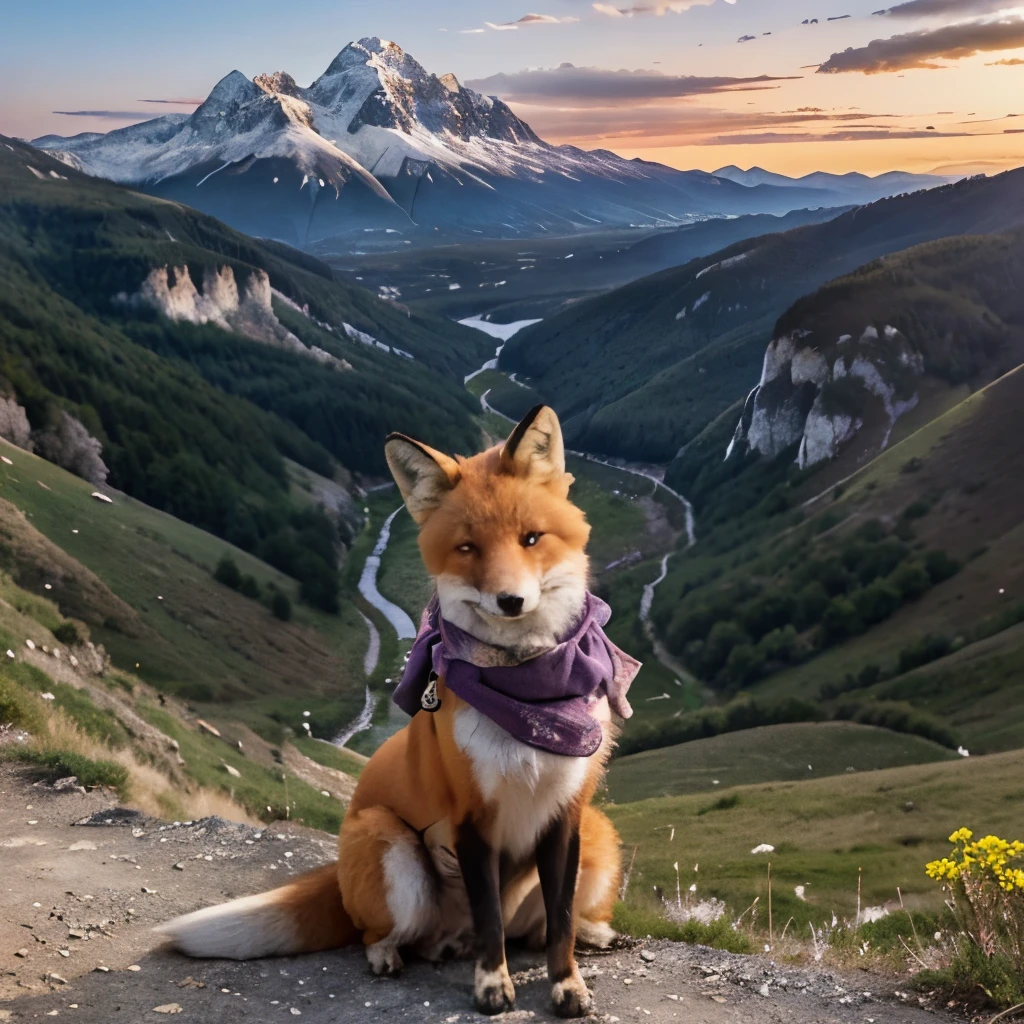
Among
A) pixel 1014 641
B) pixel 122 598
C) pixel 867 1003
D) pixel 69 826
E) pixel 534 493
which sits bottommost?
pixel 1014 641

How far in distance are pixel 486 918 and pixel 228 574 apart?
9485cm

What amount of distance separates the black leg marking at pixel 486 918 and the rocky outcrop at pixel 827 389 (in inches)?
6411

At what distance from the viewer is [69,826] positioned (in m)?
13.6

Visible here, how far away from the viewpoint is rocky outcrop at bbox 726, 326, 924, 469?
550ft

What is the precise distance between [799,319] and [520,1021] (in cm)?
18978

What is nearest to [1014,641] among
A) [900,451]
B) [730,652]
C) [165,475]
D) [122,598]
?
[730,652]

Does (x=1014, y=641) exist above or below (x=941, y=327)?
below

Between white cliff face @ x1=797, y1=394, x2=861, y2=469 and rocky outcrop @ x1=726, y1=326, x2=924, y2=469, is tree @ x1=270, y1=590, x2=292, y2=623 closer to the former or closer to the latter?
white cliff face @ x1=797, y1=394, x2=861, y2=469

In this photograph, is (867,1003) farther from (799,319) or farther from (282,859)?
(799,319)

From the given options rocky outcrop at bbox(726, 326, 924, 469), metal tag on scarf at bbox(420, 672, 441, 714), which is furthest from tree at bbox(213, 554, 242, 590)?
rocky outcrop at bbox(726, 326, 924, 469)

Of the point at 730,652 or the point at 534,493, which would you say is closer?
the point at 534,493

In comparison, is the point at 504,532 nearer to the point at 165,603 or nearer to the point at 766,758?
the point at 766,758

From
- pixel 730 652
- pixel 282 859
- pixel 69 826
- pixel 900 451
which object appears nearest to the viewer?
pixel 282 859

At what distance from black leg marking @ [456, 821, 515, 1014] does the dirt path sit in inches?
7.1
